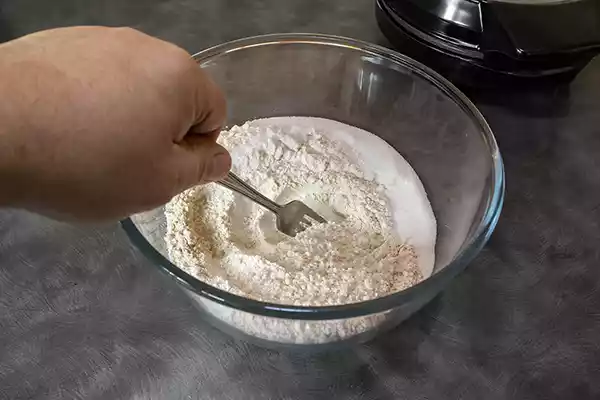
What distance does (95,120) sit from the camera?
0.38 m

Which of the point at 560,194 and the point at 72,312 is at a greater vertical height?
the point at 560,194

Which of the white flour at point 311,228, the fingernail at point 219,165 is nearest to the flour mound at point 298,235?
the white flour at point 311,228

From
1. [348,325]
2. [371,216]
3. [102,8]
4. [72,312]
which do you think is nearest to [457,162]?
[371,216]

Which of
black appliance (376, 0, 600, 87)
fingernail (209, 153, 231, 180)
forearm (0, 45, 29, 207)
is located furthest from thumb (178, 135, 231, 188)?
black appliance (376, 0, 600, 87)

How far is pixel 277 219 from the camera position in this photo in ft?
2.14

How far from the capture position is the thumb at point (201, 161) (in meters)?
0.45

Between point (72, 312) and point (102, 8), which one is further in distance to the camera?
point (102, 8)

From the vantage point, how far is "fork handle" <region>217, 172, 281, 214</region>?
620mm

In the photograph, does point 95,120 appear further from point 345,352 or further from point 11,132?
point 345,352

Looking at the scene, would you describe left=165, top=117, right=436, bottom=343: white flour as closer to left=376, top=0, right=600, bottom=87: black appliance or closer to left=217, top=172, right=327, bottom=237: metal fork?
left=217, top=172, right=327, bottom=237: metal fork

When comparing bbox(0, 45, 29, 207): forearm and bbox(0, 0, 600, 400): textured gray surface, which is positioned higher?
bbox(0, 45, 29, 207): forearm

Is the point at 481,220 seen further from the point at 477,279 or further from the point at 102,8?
the point at 102,8

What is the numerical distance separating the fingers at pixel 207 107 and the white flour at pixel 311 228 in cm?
15

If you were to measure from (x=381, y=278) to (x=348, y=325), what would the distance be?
66 mm
